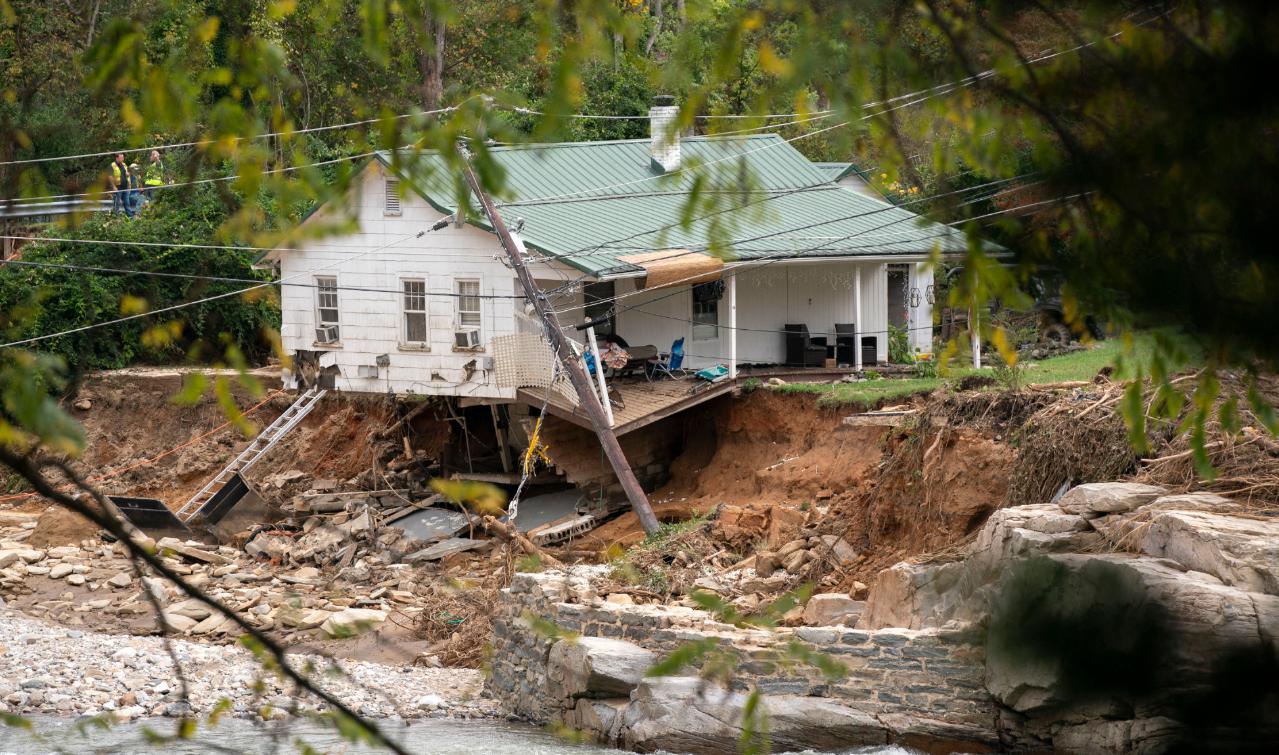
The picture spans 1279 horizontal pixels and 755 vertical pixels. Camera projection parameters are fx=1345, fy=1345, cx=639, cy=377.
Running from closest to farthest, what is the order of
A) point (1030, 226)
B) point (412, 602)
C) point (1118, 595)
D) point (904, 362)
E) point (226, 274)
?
point (1118, 595) → point (1030, 226) → point (412, 602) → point (904, 362) → point (226, 274)

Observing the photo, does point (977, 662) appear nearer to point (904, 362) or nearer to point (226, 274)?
point (904, 362)

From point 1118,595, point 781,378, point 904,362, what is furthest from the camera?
point 904,362

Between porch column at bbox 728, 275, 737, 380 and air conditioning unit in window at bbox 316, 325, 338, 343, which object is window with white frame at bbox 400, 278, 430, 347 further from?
porch column at bbox 728, 275, 737, 380

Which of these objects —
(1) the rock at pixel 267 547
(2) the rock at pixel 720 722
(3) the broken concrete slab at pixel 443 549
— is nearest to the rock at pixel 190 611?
(1) the rock at pixel 267 547

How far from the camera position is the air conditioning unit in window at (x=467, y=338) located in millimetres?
24969

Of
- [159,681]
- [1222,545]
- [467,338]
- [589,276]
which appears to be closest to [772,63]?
[1222,545]

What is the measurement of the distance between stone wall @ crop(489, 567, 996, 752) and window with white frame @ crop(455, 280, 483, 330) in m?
10.8

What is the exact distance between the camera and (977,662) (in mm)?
12625

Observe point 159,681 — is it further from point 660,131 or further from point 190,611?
point 660,131

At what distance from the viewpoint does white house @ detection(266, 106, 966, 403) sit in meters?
24.4

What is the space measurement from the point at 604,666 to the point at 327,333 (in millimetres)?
13957

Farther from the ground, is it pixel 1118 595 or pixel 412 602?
pixel 1118 595

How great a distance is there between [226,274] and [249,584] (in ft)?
44.6

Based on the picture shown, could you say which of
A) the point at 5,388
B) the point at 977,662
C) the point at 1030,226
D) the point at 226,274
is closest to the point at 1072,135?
the point at 1030,226
